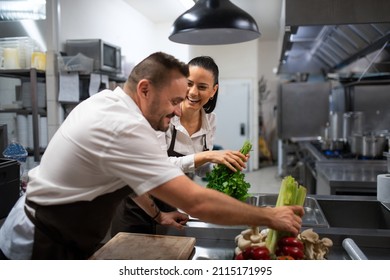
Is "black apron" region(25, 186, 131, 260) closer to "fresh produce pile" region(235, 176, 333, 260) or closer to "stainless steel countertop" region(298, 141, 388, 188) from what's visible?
"fresh produce pile" region(235, 176, 333, 260)

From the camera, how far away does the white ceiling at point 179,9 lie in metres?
3.63

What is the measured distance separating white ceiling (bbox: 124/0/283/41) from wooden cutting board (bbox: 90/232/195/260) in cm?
231

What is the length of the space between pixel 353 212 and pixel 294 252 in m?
0.89

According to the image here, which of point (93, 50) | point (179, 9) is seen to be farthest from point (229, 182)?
point (93, 50)

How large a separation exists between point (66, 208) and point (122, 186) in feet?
0.55

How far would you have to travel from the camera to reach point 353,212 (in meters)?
1.81

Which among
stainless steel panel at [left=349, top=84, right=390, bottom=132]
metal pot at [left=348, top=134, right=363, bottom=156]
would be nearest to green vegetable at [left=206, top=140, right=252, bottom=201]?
metal pot at [left=348, top=134, right=363, bottom=156]

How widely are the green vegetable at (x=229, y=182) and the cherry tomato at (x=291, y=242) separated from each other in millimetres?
273

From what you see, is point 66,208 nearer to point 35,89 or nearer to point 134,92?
point 134,92

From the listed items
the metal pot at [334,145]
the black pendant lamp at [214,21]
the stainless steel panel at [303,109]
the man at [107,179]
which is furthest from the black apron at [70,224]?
the stainless steel panel at [303,109]

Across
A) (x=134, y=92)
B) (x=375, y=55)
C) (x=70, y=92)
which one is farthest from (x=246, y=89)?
(x=134, y=92)

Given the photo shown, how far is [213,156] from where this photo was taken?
142 centimetres

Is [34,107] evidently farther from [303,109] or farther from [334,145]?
[303,109]

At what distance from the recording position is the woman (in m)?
1.40
